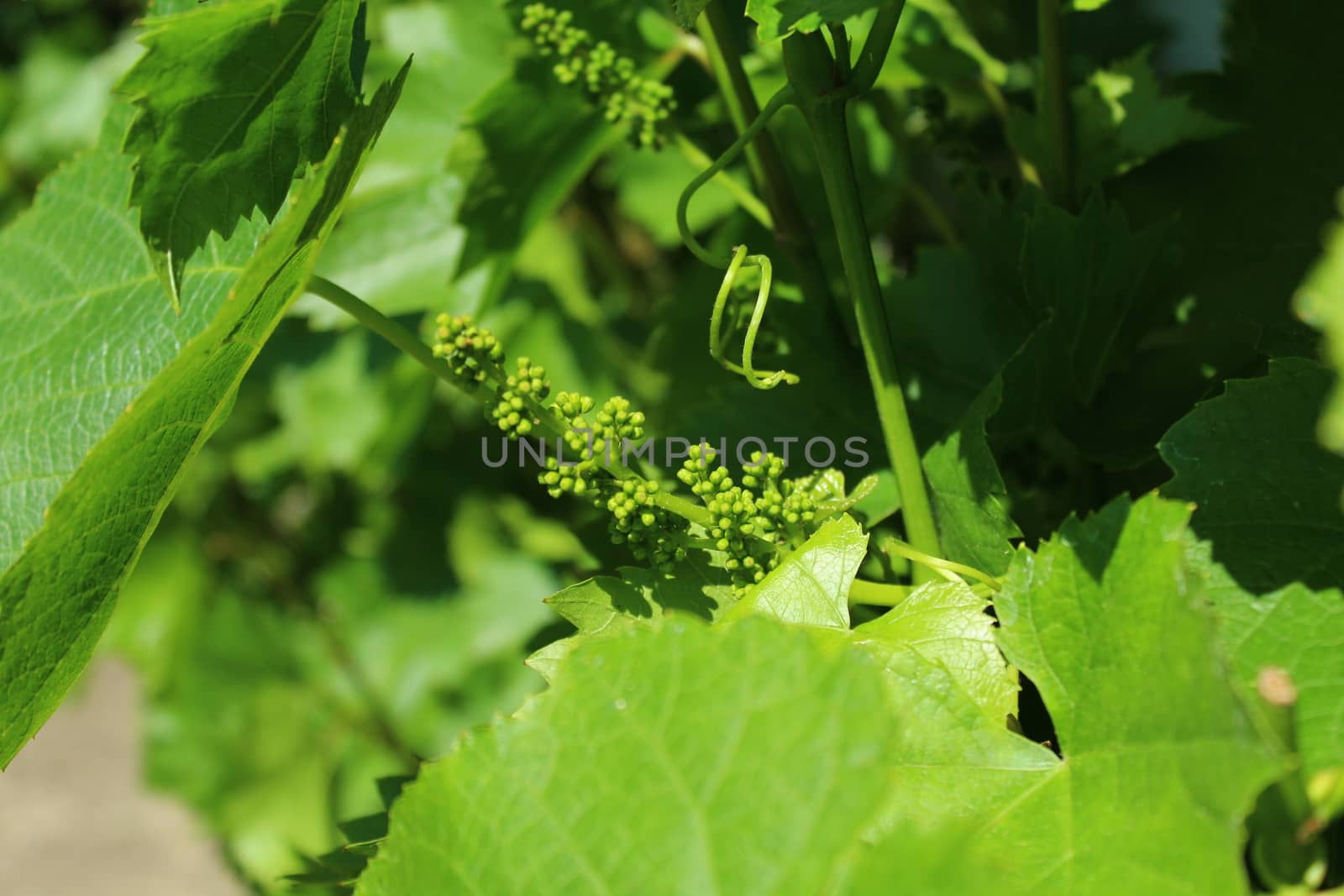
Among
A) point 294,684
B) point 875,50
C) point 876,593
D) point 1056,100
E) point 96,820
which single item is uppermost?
point 875,50

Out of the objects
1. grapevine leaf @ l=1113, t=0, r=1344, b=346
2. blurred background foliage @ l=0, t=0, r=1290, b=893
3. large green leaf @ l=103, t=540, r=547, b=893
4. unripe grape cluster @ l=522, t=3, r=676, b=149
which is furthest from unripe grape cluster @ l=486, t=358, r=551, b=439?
large green leaf @ l=103, t=540, r=547, b=893

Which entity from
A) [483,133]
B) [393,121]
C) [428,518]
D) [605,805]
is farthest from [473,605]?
[605,805]

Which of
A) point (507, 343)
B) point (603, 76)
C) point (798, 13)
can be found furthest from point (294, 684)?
point (798, 13)

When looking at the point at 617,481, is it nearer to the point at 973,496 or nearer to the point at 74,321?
the point at 973,496

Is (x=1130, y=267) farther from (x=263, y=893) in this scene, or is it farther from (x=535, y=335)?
(x=263, y=893)

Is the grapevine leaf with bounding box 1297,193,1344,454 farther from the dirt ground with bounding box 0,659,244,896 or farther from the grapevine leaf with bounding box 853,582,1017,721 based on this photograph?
the dirt ground with bounding box 0,659,244,896
